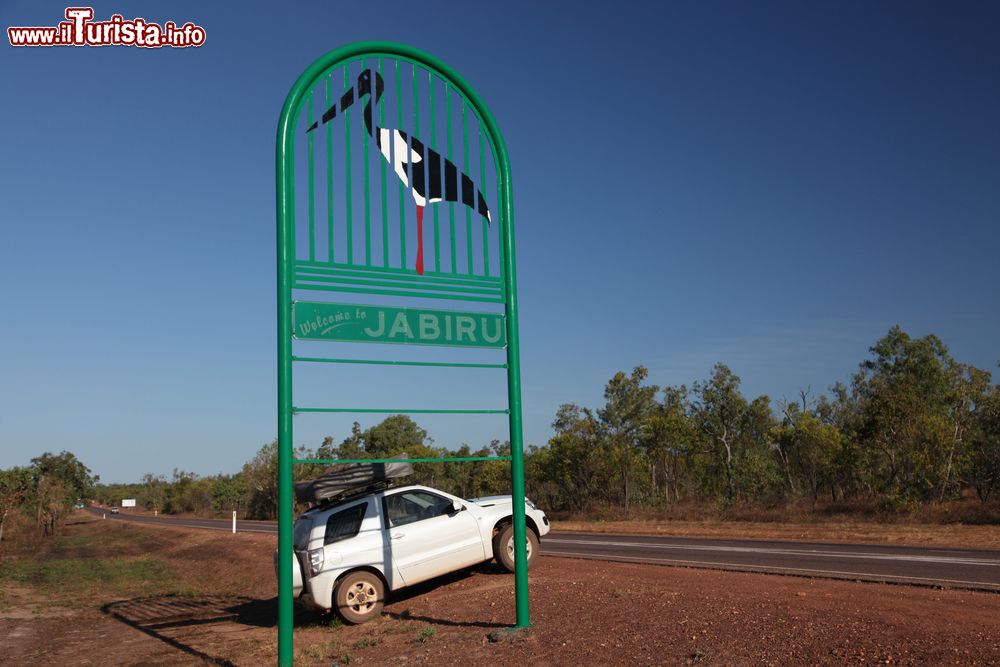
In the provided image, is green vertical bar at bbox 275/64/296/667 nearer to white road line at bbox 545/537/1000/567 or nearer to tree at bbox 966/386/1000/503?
white road line at bbox 545/537/1000/567

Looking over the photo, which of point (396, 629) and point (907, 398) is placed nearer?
point (396, 629)

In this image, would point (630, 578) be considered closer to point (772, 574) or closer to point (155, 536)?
point (772, 574)

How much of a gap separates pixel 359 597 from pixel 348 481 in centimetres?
172

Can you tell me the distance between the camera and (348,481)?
1203cm

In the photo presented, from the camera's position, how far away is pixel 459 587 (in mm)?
12086

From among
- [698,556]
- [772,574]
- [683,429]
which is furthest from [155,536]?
[772,574]

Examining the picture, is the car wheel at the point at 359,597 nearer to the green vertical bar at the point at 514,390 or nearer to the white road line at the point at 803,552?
the green vertical bar at the point at 514,390

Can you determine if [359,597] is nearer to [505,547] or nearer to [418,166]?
[505,547]

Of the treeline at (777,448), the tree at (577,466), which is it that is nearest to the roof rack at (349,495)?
the treeline at (777,448)

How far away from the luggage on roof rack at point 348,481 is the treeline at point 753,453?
38.5ft

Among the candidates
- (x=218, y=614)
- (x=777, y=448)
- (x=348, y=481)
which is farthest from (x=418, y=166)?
(x=777, y=448)

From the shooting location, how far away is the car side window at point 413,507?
38.9 feet

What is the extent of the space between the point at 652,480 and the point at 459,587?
3367 centimetres

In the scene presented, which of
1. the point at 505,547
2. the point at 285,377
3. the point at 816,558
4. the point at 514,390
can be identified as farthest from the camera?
the point at 816,558
